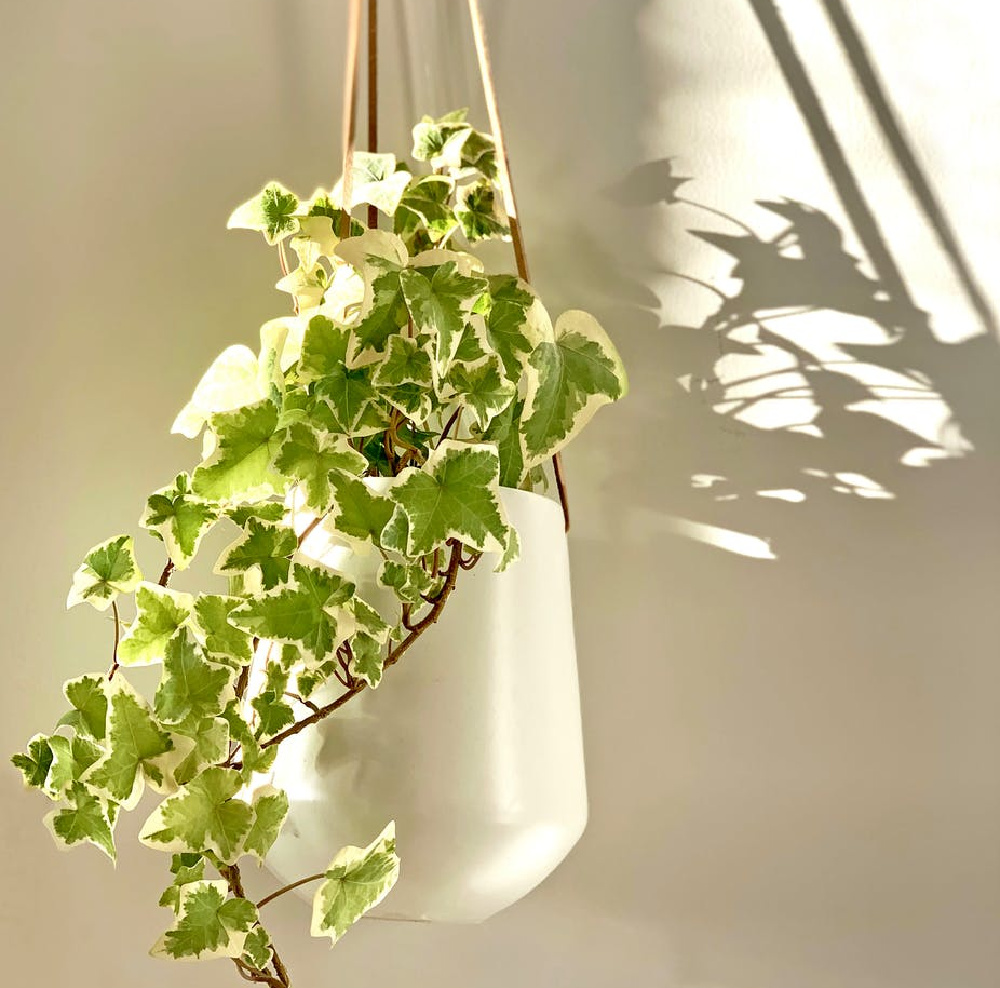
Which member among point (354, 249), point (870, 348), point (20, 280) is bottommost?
point (870, 348)

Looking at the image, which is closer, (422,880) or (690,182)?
(422,880)

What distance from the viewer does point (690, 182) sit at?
1.00 metres

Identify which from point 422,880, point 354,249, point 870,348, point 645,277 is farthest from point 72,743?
point 870,348

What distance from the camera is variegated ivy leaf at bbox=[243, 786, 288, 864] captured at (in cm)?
64

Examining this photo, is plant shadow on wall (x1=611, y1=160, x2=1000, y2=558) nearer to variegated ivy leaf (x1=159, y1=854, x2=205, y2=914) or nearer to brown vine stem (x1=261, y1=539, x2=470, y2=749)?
brown vine stem (x1=261, y1=539, x2=470, y2=749)

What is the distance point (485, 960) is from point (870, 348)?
689 millimetres

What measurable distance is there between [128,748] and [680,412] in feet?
1.93

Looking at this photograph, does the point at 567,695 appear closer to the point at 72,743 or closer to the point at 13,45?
the point at 72,743

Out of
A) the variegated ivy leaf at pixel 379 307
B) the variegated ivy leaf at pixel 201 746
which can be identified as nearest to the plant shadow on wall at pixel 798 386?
the variegated ivy leaf at pixel 379 307

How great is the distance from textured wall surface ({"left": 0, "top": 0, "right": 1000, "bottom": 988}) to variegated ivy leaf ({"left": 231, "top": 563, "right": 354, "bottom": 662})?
1.02 ft

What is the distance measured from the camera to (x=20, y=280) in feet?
3.03

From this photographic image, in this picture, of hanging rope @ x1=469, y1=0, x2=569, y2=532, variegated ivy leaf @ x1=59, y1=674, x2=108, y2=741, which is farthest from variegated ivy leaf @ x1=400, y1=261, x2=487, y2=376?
variegated ivy leaf @ x1=59, y1=674, x2=108, y2=741

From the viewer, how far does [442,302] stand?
67cm

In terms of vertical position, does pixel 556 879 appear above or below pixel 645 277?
below
